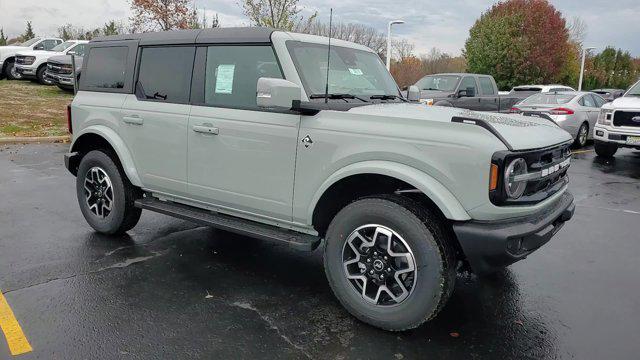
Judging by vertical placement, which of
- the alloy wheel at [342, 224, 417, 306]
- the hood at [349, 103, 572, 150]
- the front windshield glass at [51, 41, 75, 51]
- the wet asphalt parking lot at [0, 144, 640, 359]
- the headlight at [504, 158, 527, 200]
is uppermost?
the front windshield glass at [51, 41, 75, 51]

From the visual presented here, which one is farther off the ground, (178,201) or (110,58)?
(110,58)

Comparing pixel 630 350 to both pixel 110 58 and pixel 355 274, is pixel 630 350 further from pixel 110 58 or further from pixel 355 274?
pixel 110 58

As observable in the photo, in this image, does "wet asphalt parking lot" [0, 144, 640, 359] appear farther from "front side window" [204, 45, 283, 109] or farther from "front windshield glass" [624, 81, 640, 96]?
"front windshield glass" [624, 81, 640, 96]

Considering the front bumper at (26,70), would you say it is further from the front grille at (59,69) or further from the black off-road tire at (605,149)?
the black off-road tire at (605,149)

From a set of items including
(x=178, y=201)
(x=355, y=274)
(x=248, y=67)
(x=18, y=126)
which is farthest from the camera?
(x=18, y=126)

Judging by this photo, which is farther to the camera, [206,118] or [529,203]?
[206,118]

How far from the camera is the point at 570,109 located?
1262 cm

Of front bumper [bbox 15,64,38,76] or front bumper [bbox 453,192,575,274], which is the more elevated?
front bumper [bbox 15,64,38,76]

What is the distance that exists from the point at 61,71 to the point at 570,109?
1761cm

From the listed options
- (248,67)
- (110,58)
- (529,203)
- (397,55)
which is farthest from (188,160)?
(397,55)

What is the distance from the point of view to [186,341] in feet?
10.3

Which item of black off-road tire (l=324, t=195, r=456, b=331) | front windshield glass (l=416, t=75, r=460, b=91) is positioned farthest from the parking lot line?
front windshield glass (l=416, t=75, r=460, b=91)

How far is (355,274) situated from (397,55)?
50.8m

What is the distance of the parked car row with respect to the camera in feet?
61.6
